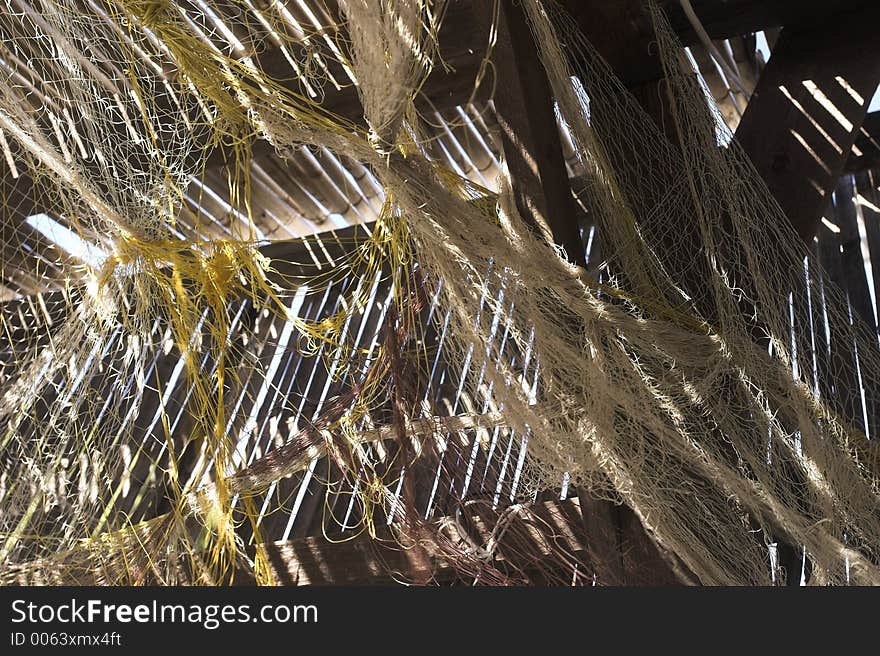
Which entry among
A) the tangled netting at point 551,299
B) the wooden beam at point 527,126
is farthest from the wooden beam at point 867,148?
the wooden beam at point 527,126

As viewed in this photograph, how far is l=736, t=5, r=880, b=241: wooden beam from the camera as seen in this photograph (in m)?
2.38

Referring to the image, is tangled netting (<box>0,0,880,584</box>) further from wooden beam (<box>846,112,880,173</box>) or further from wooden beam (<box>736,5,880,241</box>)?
wooden beam (<box>846,112,880,173</box>)

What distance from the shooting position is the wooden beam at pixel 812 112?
7.80 ft

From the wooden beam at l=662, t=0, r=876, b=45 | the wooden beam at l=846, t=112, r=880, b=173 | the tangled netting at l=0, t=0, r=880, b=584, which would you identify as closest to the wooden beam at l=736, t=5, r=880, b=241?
the wooden beam at l=662, t=0, r=876, b=45

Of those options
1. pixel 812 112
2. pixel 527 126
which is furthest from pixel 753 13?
pixel 527 126

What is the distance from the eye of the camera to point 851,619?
1543 mm

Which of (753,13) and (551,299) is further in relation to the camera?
(753,13)

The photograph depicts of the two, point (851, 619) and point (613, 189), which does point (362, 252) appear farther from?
point (851, 619)

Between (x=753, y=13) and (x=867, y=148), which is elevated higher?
(x=867, y=148)

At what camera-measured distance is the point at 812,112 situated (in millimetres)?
2406

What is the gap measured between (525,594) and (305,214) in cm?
237

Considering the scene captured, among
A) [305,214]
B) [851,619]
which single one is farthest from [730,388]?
[305,214]

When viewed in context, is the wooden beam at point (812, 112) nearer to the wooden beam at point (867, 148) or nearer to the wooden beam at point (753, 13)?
the wooden beam at point (753, 13)

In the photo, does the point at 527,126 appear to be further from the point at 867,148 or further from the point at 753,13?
the point at 867,148
